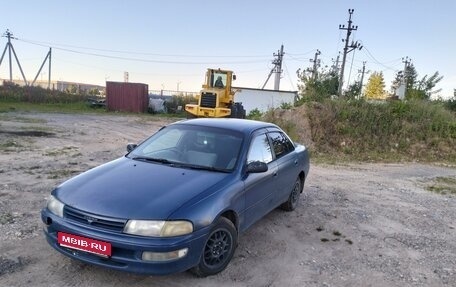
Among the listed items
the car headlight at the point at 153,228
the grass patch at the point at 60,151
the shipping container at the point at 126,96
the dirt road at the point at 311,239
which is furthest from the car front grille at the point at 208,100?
the car headlight at the point at 153,228

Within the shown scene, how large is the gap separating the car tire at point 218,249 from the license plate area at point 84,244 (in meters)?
0.87

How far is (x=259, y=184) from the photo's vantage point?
4.55 m

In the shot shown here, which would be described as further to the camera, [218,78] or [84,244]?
[218,78]

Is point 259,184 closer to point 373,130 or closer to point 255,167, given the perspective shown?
point 255,167

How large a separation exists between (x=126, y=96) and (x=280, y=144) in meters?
26.6

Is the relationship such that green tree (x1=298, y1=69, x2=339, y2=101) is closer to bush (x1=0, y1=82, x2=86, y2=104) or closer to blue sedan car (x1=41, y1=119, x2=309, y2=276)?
blue sedan car (x1=41, y1=119, x2=309, y2=276)

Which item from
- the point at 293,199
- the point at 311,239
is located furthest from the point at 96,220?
the point at 293,199

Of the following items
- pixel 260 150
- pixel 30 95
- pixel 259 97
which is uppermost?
pixel 259 97

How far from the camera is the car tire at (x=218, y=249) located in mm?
3658

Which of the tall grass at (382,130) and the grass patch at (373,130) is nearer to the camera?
the grass patch at (373,130)

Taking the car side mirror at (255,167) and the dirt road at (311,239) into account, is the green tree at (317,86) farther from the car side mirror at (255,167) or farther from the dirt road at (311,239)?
the car side mirror at (255,167)

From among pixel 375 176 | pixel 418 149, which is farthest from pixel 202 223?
pixel 418 149

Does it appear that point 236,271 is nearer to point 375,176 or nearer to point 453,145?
point 375,176

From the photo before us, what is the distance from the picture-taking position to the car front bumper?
Result: 319 centimetres
